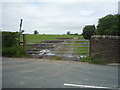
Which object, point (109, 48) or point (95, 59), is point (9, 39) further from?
point (109, 48)

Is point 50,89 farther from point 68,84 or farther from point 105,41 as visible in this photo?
point 105,41

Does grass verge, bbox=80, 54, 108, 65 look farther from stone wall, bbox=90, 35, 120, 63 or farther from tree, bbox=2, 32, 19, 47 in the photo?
tree, bbox=2, 32, 19, 47

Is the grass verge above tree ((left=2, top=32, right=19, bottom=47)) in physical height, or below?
below

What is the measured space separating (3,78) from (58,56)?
4577mm

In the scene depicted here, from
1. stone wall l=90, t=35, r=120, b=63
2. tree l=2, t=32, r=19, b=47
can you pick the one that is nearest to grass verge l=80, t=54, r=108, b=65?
stone wall l=90, t=35, r=120, b=63

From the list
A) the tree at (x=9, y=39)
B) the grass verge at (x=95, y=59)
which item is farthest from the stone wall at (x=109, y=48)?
the tree at (x=9, y=39)

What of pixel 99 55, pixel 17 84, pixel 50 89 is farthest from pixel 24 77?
pixel 99 55

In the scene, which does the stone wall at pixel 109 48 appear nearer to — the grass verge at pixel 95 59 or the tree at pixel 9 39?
the grass verge at pixel 95 59

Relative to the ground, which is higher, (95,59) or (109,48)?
(109,48)

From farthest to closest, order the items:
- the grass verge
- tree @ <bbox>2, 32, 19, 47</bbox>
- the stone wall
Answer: tree @ <bbox>2, 32, 19, 47</bbox> → the stone wall → the grass verge

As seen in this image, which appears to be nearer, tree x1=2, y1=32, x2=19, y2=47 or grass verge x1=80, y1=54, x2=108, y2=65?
grass verge x1=80, y1=54, x2=108, y2=65

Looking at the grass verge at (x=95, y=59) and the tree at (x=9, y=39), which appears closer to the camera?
the grass verge at (x=95, y=59)

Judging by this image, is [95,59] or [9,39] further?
[9,39]

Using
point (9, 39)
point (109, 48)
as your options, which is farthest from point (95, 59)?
point (9, 39)
